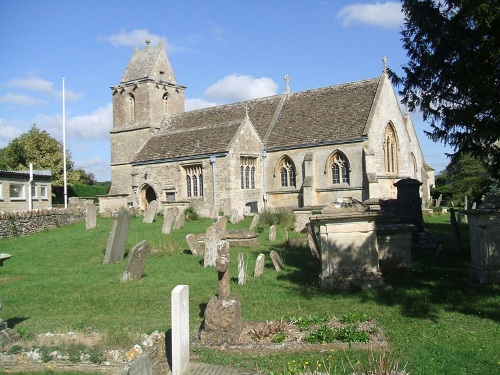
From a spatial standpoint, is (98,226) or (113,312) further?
(98,226)

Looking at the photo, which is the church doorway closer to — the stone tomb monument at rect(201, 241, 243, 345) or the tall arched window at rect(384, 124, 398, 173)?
the tall arched window at rect(384, 124, 398, 173)

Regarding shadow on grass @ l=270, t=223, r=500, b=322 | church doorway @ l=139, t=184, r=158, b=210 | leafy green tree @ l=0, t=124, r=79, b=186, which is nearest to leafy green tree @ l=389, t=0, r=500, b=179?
shadow on grass @ l=270, t=223, r=500, b=322

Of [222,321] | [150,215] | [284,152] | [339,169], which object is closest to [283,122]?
[284,152]

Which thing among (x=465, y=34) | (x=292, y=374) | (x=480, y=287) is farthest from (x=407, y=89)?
(x=292, y=374)

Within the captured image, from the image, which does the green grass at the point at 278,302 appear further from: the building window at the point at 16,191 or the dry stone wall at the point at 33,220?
the building window at the point at 16,191

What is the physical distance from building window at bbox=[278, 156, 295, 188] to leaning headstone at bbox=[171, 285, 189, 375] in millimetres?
26538

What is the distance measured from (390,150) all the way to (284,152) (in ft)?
22.2

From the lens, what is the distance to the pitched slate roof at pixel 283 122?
103ft

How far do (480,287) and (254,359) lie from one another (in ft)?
18.1

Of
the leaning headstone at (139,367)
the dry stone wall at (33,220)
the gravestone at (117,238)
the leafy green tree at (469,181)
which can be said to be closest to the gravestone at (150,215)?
the dry stone wall at (33,220)

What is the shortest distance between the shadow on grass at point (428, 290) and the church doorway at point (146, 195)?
22.8 metres

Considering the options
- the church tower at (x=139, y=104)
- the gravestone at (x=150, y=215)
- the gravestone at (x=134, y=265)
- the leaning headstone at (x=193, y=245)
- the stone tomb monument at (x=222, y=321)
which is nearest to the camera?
the stone tomb monument at (x=222, y=321)

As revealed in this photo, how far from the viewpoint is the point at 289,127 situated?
111ft

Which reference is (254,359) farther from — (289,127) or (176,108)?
(176,108)
